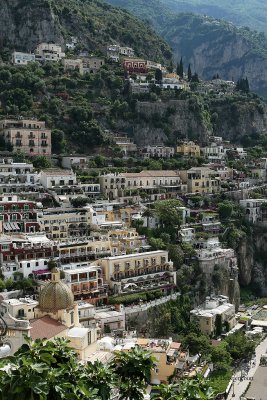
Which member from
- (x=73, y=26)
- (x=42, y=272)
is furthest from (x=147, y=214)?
(x=73, y=26)

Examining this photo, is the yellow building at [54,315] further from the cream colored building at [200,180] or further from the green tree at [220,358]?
the cream colored building at [200,180]

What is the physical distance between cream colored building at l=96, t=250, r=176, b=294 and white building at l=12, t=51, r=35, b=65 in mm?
52220

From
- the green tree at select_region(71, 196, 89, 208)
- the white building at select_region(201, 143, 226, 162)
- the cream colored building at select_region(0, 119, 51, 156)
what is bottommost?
the green tree at select_region(71, 196, 89, 208)

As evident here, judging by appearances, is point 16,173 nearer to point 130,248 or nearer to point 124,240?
point 124,240

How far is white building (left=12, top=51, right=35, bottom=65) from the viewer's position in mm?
102438

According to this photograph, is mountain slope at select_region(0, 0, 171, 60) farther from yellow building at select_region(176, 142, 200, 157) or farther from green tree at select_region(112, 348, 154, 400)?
green tree at select_region(112, 348, 154, 400)

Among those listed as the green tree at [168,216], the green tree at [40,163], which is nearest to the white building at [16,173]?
the green tree at [40,163]

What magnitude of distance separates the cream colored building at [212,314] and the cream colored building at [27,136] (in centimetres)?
3103

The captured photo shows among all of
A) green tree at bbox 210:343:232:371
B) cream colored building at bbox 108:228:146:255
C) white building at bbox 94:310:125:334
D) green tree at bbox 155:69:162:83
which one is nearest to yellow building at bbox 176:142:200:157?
green tree at bbox 155:69:162:83

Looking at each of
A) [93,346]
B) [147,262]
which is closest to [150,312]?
[147,262]

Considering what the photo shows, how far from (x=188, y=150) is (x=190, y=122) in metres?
9.56

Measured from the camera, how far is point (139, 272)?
58.7m

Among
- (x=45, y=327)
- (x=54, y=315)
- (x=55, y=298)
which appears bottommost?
(x=45, y=327)

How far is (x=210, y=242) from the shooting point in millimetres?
69375
